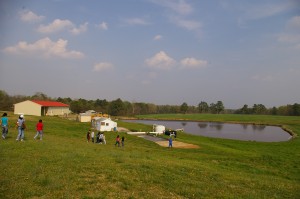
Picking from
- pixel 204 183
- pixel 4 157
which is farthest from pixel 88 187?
pixel 4 157

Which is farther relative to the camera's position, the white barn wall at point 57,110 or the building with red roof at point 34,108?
the white barn wall at point 57,110

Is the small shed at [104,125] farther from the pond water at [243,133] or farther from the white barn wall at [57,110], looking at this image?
the white barn wall at [57,110]

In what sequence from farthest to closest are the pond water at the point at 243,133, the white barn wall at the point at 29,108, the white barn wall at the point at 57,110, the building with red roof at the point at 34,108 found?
1. the white barn wall at the point at 57,110
2. the building with red roof at the point at 34,108
3. the white barn wall at the point at 29,108
4. the pond water at the point at 243,133

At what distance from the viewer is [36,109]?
87438mm

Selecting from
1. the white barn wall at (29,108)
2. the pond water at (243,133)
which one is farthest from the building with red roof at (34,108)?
→ the pond water at (243,133)

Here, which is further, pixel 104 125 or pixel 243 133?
pixel 243 133

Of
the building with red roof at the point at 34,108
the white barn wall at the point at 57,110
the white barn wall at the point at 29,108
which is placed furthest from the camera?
the white barn wall at the point at 57,110

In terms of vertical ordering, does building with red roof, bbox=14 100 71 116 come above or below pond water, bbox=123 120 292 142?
above

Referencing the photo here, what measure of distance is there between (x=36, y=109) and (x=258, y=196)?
3311 inches

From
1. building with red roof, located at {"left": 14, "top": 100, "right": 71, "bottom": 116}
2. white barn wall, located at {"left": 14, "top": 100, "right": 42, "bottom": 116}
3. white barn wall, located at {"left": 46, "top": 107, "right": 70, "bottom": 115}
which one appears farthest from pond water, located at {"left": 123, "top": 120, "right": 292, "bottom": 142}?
white barn wall, located at {"left": 14, "top": 100, "right": 42, "bottom": 116}

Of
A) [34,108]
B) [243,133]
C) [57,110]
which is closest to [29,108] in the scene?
[34,108]

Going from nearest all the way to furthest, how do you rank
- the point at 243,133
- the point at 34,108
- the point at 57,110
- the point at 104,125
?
the point at 104,125, the point at 34,108, the point at 243,133, the point at 57,110

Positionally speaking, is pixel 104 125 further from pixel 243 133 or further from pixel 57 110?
pixel 243 133

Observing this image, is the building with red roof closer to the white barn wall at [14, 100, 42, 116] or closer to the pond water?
the white barn wall at [14, 100, 42, 116]
